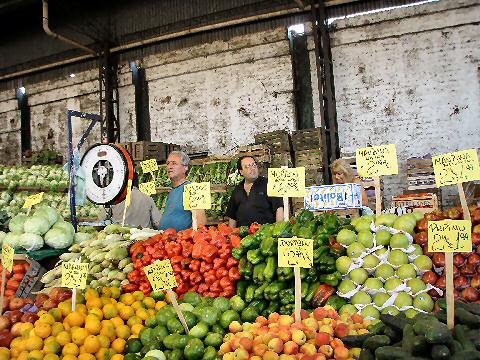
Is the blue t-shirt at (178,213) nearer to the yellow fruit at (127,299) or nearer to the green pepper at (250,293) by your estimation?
the yellow fruit at (127,299)

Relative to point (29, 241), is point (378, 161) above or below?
above

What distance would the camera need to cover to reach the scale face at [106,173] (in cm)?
421

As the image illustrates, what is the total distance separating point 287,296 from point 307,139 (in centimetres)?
665

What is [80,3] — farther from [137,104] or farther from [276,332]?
[276,332]

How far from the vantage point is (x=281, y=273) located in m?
2.93

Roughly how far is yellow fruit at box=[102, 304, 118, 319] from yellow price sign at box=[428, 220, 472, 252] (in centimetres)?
201

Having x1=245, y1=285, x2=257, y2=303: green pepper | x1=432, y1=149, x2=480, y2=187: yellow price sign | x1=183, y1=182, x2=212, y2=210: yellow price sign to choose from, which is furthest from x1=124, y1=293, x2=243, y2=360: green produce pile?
x1=432, y1=149, x2=480, y2=187: yellow price sign

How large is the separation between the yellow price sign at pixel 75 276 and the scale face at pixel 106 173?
135cm

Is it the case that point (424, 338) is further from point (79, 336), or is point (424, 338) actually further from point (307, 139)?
point (307, 139)

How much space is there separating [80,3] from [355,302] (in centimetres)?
1192

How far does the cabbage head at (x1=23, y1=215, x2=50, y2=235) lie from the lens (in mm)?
4336

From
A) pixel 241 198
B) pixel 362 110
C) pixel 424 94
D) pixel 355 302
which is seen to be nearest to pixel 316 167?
pixel 362 110

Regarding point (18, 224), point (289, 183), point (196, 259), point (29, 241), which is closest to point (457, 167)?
point (289, 183)

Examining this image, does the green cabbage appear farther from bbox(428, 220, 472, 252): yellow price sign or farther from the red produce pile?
bbox(428, 220, 472, 252): yellow price sign
